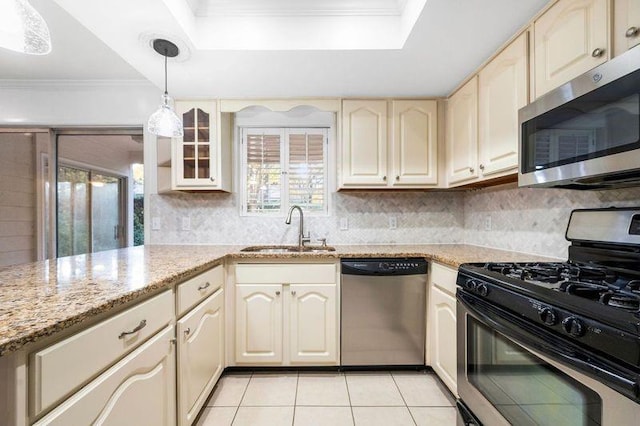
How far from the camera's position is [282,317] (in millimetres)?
2078

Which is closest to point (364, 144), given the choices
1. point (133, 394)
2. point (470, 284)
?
point (470, 284)

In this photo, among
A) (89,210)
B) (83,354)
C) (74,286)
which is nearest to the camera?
Answer: (83,354)

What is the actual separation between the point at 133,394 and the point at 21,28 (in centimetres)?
122

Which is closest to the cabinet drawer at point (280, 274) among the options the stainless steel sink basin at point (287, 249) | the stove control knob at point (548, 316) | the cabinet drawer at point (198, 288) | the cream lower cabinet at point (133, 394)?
the cabinet drawer at point (198, 288)

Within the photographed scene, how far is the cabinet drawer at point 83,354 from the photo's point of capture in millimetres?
656

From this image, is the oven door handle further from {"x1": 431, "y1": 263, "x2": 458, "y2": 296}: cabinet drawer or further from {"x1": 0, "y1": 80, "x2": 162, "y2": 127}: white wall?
{"x1": 0, "y1": 80, "x2": 162, "y2": 127}: white wall

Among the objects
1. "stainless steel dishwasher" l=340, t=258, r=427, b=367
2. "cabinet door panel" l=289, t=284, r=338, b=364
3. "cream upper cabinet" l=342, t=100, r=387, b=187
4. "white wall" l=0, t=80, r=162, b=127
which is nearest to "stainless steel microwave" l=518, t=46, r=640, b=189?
"stainless steel dishwasher" l=340, t=258, r=427, b=367

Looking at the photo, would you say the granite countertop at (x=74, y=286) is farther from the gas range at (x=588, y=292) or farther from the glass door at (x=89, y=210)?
the glass door at (x=89, y=210)

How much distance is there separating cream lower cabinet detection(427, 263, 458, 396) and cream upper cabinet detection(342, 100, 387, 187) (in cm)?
86

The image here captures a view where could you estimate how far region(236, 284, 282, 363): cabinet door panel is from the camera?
6.79 ft

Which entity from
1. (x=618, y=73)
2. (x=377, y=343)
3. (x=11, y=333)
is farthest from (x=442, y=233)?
(x=11, y=333)

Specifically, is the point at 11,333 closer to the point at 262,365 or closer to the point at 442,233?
the point at 262,365

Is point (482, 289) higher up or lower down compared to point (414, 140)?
lower down

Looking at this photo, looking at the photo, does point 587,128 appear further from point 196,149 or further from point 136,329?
point 196,149
